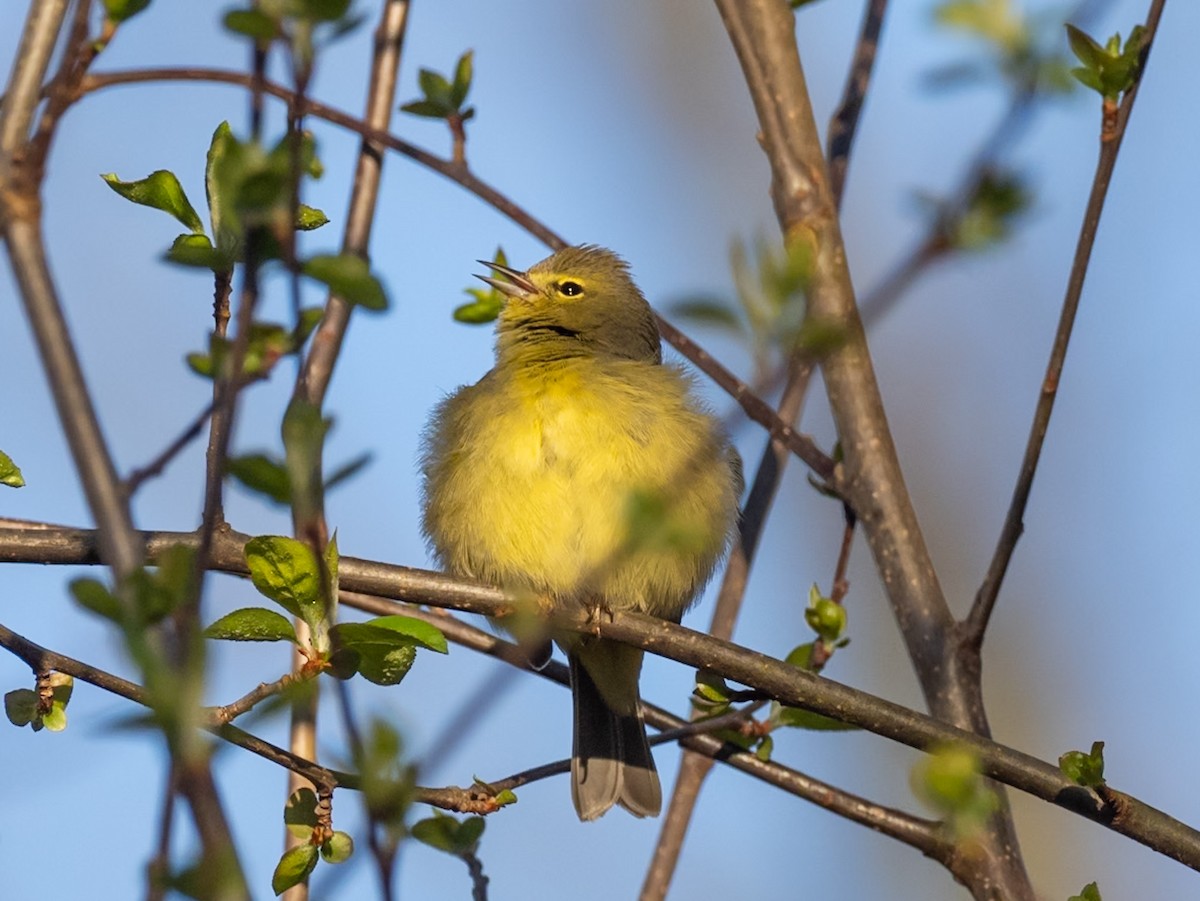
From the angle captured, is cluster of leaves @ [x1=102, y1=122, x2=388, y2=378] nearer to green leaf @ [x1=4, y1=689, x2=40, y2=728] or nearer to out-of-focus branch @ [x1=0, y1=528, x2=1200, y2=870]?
out-of-focus branch @ [x1=0, y1=528, x2=1200, y2=870]

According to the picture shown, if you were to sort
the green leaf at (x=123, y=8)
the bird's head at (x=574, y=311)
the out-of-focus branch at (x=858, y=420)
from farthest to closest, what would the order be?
1. the bird's head at (x=574, y=311)
2. the out-of-focus branch at (x=858, y=420)
3. the green leaf at (x=123, y=8)

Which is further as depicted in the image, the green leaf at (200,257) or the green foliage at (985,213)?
the green leaf at (200,257)

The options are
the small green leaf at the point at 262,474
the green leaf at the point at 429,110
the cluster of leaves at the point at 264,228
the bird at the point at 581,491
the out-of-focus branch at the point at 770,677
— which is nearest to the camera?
the cluster of leaves at the point at 264,228

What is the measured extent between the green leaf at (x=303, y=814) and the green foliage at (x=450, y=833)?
54cm

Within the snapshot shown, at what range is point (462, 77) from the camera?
4180 millimetres

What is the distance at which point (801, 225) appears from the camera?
4.14 m

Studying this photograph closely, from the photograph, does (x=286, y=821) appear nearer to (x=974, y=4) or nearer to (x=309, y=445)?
(x=309, y=445)

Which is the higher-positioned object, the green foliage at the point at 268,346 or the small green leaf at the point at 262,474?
the green foliage at the point at 268,346

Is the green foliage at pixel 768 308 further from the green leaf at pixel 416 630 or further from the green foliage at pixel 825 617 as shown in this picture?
the green foliage at pixel 825 617

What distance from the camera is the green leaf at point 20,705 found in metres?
2.88

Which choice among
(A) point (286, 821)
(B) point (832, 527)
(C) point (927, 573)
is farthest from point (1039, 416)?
(B) point (832, 527)

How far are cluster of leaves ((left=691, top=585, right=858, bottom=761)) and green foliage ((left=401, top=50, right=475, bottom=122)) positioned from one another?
165 centimetres

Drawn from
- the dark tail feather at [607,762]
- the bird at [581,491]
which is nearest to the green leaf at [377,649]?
the bird at [581,491]

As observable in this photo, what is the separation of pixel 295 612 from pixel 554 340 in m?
2.71
